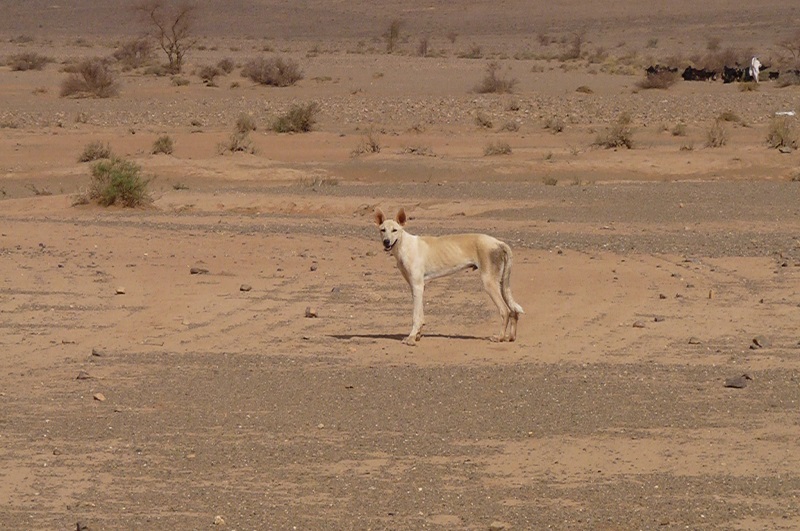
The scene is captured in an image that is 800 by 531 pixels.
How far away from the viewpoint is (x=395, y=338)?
39.4 feet

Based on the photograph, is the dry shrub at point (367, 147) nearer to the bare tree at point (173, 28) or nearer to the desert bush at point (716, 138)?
the desert bush at point (716, 138)

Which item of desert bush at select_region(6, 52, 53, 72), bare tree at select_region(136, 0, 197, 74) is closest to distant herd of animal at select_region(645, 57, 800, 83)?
bare tree at select_region(136, 0, 197, 74)

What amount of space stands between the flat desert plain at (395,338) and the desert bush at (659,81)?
12808mm

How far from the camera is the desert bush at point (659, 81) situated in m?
45.6

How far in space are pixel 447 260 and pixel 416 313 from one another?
50 centimetres

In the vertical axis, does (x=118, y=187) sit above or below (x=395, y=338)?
below

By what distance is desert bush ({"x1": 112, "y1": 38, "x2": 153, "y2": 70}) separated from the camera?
56494 millimetres

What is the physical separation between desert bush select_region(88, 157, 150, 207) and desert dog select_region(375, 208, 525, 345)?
10.7 m

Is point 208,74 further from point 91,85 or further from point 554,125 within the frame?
point 554,125

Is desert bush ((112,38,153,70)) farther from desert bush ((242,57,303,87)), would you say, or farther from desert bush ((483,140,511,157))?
desert bush ((483,140,511,157))

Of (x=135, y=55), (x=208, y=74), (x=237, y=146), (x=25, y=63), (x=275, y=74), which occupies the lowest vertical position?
(x=135, y=55)

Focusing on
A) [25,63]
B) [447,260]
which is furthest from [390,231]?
[25,63]

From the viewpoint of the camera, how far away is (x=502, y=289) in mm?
11617

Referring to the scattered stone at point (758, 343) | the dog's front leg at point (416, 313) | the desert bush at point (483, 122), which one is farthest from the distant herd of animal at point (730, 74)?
the dog's front leg at point (416, 313)
